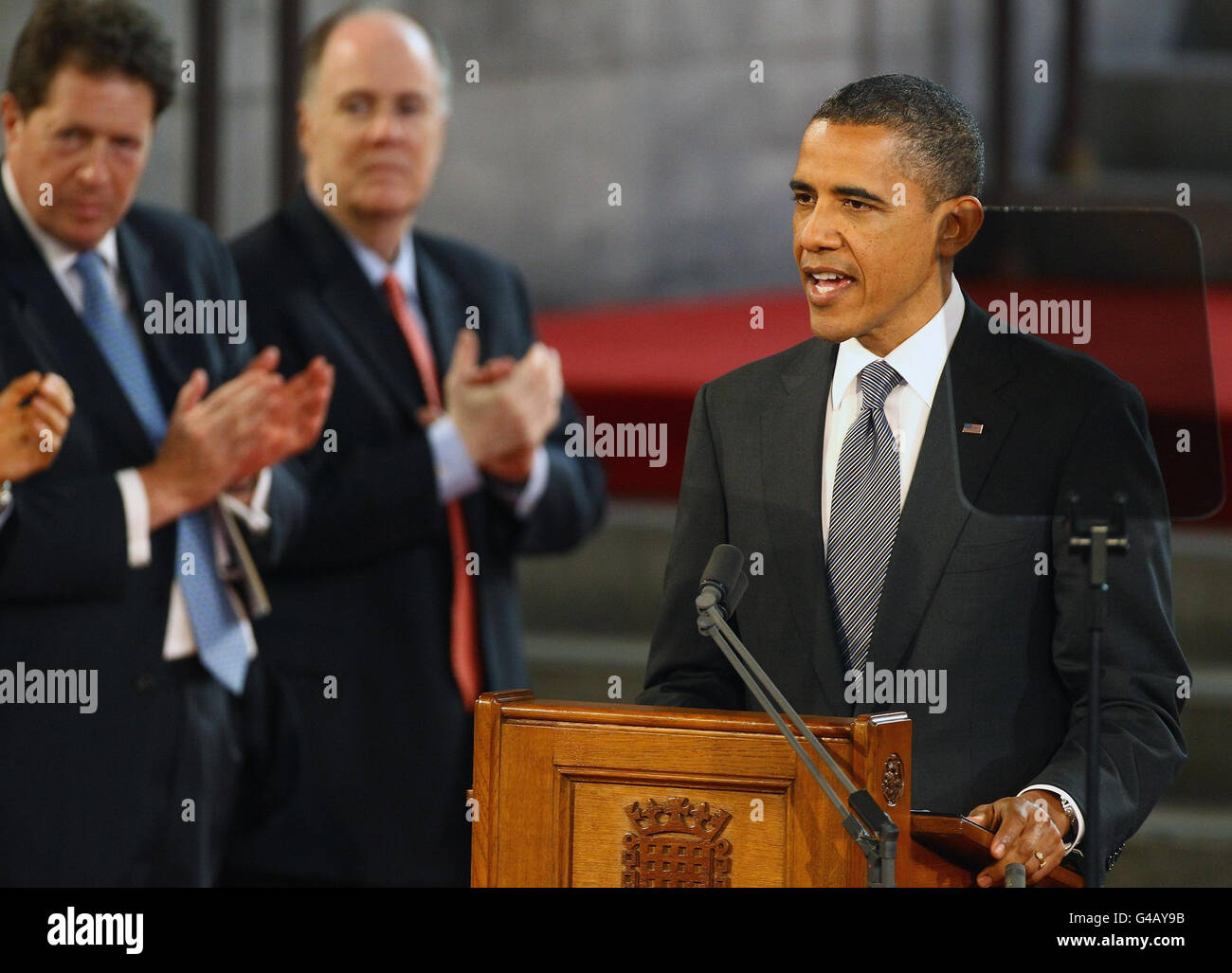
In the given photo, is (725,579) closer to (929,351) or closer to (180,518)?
(929,351)

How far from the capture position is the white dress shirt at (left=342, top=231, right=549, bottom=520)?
414 cm

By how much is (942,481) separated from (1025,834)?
1.52 ft

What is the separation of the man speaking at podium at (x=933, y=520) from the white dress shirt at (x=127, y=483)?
5.64 ft

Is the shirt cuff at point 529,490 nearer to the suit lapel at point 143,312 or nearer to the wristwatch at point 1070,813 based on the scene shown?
the suit lapel at point 143,312

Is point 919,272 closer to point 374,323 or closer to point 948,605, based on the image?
point 948,605

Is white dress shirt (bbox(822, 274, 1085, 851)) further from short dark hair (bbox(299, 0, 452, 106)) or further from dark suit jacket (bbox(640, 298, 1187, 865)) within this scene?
short dark hair (bbox(299, 0, 452, 106))

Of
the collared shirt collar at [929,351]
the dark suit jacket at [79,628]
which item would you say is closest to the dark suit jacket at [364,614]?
the dark suit jacket at [79,628]

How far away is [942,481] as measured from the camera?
2312 mm

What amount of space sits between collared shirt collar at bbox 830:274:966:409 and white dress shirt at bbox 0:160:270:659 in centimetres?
190

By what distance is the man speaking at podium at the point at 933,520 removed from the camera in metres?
2.24

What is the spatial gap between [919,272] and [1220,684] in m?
2.67

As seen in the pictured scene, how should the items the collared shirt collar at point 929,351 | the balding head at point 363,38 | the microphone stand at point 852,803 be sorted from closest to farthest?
the microphone stand at point 852,803 → the collared shirt collar at point 929,351 → the balding head at point 363,38

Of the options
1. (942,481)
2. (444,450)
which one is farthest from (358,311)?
(942,481)
